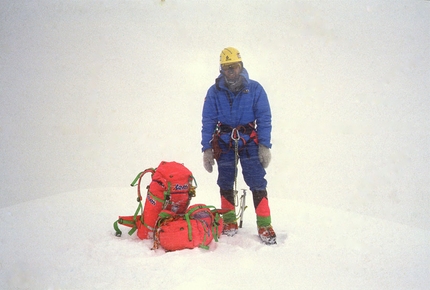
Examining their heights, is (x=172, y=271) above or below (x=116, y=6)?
below

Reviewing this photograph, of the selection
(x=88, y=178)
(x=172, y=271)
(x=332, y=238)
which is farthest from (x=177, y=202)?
(x=88, y=178)

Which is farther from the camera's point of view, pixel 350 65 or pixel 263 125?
pixel 350 65

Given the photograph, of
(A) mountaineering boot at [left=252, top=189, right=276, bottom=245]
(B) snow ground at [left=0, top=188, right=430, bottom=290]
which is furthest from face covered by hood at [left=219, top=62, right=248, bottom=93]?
(B) snow ground at [left=0, top=188, right=430, bottom=290]

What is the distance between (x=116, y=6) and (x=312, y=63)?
6313 millimetres

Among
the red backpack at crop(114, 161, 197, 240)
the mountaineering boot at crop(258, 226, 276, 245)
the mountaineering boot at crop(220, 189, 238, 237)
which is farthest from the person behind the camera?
the mountaineering boot at crop(220, 189, 238, 237)

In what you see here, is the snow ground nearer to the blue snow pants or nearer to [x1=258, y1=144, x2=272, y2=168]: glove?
the blue snow pants

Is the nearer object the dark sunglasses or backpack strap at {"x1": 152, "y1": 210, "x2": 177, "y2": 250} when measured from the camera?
backpack strap at {"x1": 152, "y1": 210, "x2": 177, "y2": 250}

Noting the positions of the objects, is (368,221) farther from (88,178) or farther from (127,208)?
(88,178)

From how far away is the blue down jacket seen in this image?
148 inches

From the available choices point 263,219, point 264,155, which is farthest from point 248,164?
point 263,219

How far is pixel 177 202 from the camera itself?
11.5 ft

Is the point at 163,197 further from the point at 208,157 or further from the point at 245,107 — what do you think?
the point at 245,107

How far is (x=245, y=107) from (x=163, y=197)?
4.19 ft

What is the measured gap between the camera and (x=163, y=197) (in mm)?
3473
